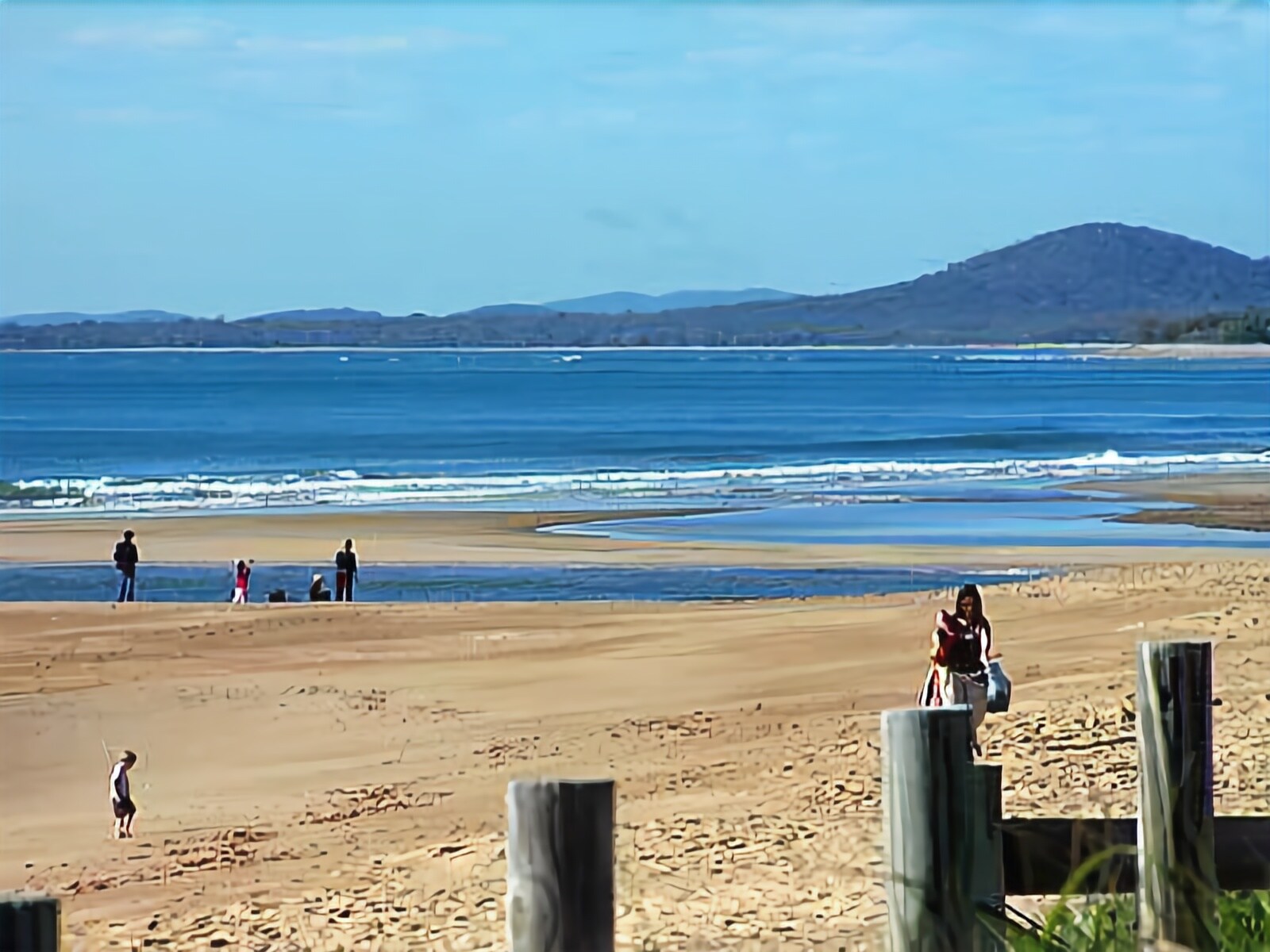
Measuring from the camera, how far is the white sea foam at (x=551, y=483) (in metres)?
42.0

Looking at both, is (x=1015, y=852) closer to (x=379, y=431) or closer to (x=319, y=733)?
(x=319, y=733)

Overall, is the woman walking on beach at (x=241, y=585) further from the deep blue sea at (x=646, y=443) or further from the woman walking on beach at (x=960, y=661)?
the woman walking on beach at (x=960, y=661)

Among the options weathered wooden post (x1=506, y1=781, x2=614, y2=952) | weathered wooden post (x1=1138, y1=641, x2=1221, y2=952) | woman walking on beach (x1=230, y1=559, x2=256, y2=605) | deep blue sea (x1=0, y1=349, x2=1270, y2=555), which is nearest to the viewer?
weathered wooden post (x1=506, y1=781, x2=614, y2=952)

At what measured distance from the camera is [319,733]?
1520cm

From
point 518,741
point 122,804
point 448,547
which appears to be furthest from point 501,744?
point 448,547

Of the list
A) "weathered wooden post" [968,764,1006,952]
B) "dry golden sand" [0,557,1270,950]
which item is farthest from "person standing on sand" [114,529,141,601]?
"weathered wooden post" [968,764,1006,952]

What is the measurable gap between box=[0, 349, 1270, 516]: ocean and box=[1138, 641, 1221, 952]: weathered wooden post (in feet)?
121

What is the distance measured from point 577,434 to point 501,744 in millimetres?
51816

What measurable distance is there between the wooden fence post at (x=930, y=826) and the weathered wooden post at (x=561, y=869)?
1.02ft

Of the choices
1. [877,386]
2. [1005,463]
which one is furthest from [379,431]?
[877,386]

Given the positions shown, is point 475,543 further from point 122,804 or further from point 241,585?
point 122,804

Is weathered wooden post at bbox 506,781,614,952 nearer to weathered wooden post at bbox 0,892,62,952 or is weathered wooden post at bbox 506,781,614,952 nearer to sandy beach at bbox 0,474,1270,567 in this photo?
weathered wooden post at bbox 0,892,62,952

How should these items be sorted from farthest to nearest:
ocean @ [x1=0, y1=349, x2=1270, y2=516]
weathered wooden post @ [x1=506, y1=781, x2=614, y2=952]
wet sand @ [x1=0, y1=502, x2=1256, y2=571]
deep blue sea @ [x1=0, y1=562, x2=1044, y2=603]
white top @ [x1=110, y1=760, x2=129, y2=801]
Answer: ocean @ [x1=0, y1=349, x2=1270, y2=516]
wet sand @ [x1=0, y1=502, x2=1256, y2=571]
deep blue sea @ [x1=0, y1=562, x2=1044, y2=603]
white top @ [x1=110, y1=760, x2=129, y2=801]
weathered wooden post @ [x1=506, y1=781, x2=614, y2=952]

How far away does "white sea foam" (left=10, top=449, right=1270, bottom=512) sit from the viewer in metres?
42.0
